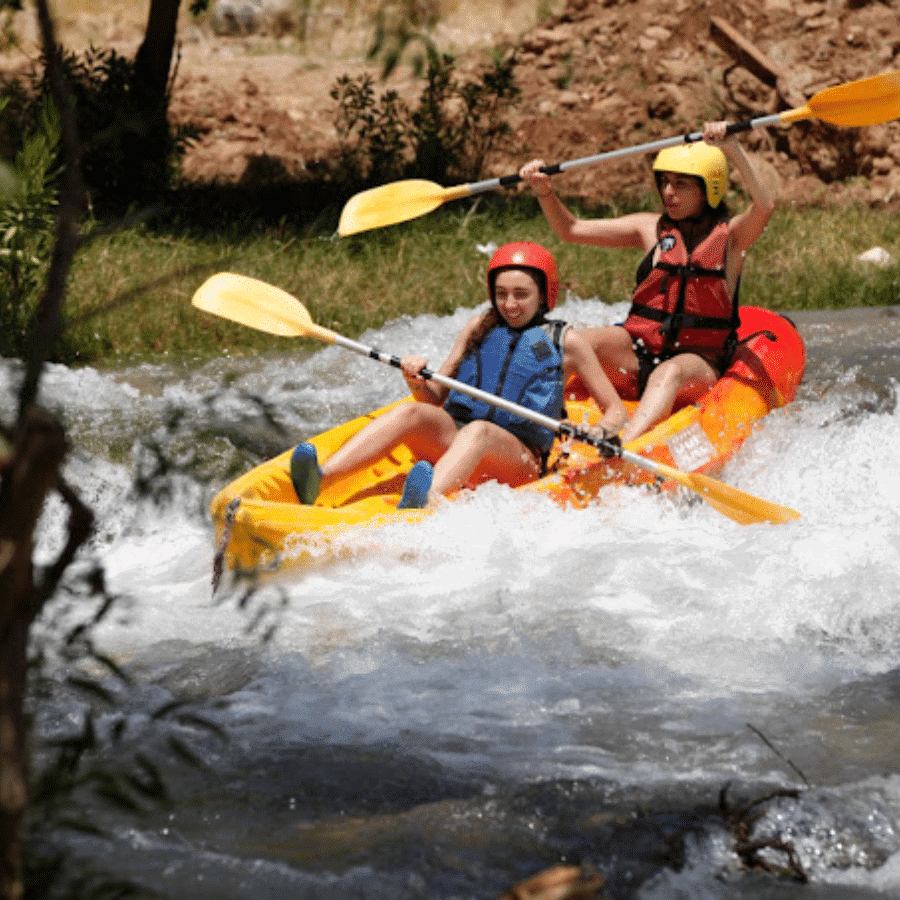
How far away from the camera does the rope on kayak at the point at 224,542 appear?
4.27 m

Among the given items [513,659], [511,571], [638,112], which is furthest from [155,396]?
[638,112]

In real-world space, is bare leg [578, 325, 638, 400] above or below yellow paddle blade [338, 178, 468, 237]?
below

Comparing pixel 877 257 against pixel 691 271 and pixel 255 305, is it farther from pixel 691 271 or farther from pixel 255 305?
pixel 255 305

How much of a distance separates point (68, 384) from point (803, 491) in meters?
3.36

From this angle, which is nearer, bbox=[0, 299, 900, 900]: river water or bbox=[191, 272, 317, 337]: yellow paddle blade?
bbox=[0, 299, 900, 900]: river water

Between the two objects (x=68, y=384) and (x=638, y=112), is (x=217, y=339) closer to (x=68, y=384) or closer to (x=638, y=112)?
(x=68, y=384)

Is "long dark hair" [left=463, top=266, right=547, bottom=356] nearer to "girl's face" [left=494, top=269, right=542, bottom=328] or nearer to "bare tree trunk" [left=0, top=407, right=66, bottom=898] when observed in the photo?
"girl's face" [left=494, top=269, right=542, bottom=328]

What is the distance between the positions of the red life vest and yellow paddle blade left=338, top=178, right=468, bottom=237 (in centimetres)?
94

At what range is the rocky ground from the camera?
10336 millimetres

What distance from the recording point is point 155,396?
6.46 meters

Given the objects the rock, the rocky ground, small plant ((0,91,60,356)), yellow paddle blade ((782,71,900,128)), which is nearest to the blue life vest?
yellow paddle blade ((782,71,900,128))

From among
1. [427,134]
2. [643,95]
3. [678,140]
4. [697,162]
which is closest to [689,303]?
[697,162]

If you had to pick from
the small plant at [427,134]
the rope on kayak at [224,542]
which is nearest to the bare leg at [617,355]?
the rope on kayak at [224,542]

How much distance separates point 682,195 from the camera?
5.59 meters
